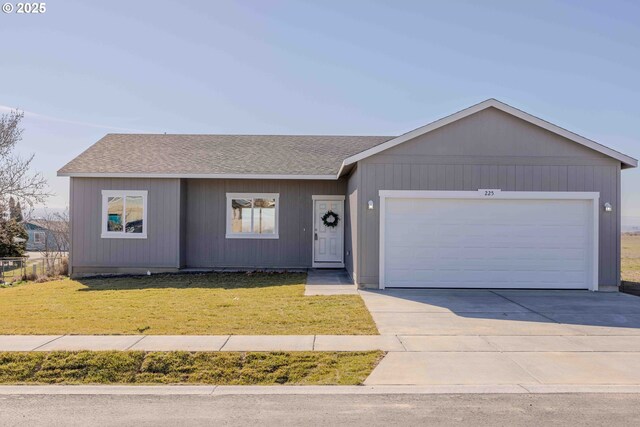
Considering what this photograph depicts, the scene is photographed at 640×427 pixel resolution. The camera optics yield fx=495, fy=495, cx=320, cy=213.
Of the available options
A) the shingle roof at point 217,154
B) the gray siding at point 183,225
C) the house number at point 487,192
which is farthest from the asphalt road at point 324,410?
the shingle roof at point 217,154

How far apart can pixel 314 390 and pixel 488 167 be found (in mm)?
8606

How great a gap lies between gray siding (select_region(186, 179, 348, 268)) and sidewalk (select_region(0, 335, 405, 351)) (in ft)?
28.7

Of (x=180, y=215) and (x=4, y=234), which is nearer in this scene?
(x=180, y=215)

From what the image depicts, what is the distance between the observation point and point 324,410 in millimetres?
4973

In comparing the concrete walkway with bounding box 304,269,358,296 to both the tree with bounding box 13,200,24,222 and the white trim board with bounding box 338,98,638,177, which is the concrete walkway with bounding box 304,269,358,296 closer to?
the white trim board with bounding box 338,98,638,177

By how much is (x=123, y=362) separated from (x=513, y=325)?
246 inches

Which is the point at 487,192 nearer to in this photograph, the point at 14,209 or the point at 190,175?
the point at 190,175

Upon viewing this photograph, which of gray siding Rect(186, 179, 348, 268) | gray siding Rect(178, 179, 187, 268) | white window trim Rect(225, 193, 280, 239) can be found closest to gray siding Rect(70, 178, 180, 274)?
gray siding Rect(178, 179, 187, 268)

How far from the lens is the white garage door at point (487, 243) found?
12391 millimetres

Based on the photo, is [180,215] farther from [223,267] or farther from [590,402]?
[590,402]

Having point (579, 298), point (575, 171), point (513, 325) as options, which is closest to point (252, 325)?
point (513, 325)

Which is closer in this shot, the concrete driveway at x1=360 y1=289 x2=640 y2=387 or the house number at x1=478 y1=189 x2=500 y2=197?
the concrete driveway at x1=360 y1=289 x2=640 y2=387

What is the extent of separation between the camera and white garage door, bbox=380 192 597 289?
1239 centimetres

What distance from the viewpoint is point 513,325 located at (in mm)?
8523
